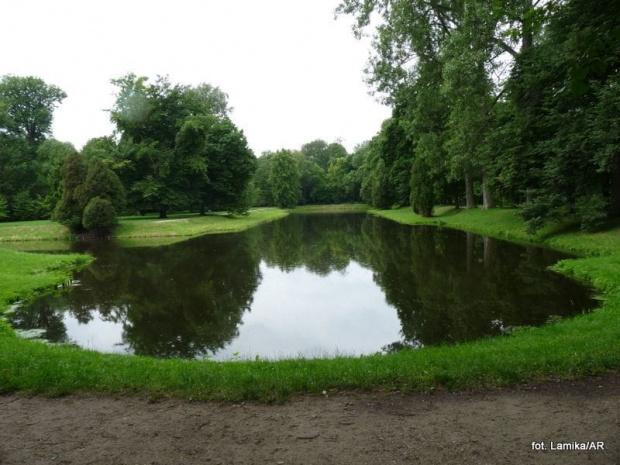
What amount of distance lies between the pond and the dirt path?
9.36 feet

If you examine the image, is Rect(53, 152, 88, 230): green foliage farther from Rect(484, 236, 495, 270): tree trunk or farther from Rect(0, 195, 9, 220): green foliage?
Rect(484, 236, 495, 270): tree trunk

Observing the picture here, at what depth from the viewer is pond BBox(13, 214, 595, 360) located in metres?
8.41

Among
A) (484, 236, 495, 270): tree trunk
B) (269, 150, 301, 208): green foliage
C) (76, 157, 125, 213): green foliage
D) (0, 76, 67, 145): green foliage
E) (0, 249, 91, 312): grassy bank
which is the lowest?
(484, 236, 495, 270): tree trunk

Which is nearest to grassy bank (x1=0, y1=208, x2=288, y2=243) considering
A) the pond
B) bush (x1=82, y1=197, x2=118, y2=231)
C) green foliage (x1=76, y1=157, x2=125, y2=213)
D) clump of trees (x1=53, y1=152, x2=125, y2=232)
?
clump of trees (x1=53, y1=152, x2=125, y2=232)

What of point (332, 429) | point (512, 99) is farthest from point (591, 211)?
point (332, 429)

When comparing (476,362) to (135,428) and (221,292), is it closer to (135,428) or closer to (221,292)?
(135,428)

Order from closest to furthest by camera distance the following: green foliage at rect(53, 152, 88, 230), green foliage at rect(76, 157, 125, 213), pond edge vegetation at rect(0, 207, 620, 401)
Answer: pond edge vegetation at rect(0, 207, 620, 401) < green foliage at rect(76, 157, 125, 213) < green foliage at rect(53, 152, 88, 230)

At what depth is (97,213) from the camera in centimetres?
3039

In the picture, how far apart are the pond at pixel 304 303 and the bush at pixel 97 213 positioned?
42.5 feet

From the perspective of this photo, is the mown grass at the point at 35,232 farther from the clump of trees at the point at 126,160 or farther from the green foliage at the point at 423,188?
the green foliage at the point at 423,188

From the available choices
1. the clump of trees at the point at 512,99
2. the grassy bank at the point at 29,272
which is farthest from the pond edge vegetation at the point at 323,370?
the clump of trees at the point at 512,99

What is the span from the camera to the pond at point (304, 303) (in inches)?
331

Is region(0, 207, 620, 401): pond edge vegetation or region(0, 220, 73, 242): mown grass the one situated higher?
region(0, 220, 73, 242): mown grass

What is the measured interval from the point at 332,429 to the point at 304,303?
7713mm
